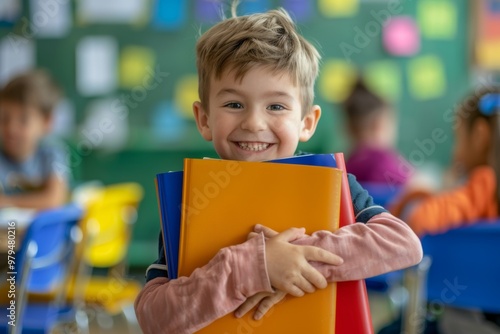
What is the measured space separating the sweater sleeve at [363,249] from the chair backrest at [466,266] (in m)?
1.11

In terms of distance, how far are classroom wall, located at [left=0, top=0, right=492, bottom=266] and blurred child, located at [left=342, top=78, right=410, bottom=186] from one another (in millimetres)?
923

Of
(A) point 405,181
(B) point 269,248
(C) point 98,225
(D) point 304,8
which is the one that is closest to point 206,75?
(B) point 269,248

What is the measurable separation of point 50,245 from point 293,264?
5.47 ft

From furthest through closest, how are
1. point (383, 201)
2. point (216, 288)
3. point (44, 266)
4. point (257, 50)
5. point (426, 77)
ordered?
point (426, 77), point (383, 201), point (44, 266), point (257, 50), point (216, 288)

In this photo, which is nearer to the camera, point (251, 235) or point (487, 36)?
point (251, 235)

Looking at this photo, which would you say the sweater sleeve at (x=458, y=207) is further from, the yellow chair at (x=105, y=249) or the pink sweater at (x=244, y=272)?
the yellow chair at (x=105, y=249)

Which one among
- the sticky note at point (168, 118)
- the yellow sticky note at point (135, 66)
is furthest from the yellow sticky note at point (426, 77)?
the yellow sticky note at point (135, 66)

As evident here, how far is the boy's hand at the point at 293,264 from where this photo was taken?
1.17 metres

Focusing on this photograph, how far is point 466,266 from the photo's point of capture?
91.3 inches

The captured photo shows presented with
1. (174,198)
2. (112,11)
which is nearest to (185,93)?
(112,11)

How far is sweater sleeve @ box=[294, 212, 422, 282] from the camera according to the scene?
1191mm

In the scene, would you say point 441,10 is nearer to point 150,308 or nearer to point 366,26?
point 366,26

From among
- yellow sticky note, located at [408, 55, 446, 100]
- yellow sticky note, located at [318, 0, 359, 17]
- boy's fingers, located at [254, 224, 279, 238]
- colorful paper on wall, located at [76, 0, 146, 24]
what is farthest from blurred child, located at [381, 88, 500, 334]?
colorful paper on wall, located at [76, 0, 146, 24]

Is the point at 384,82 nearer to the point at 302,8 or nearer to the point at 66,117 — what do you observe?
the point at 302,8
